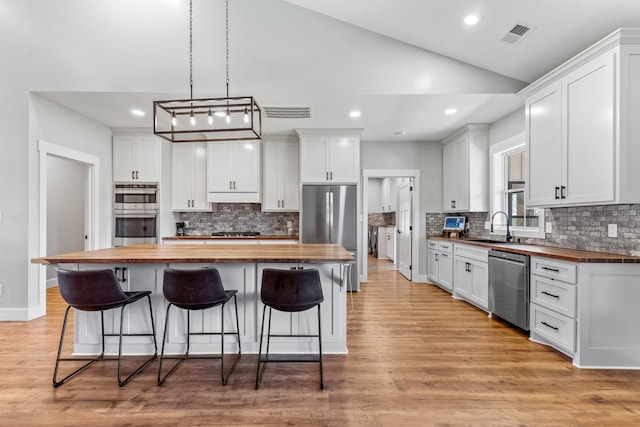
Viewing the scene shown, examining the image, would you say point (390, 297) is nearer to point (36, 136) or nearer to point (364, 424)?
point (364, 424)

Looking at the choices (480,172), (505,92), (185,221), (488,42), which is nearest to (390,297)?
(480,172)

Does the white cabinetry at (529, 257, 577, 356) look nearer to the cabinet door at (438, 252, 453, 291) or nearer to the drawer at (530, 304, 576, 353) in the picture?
the drawer at (530, 304, 576, 353)

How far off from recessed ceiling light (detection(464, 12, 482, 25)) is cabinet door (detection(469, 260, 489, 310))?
8.48ft

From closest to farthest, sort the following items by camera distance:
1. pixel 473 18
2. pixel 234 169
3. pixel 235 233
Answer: pixel 473 18 → pixel 234 169 → pixel 235 233

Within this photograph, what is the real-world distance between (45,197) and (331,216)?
3.66 m

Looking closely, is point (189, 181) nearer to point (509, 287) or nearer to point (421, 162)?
point (421, 162)

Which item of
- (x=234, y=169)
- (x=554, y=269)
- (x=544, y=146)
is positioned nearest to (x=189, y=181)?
(x=234, y=169)

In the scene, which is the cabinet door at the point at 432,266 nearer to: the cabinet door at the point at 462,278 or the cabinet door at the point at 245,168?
the cabinet door at the point at 462,278

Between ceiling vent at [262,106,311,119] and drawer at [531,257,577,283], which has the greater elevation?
ceiling vent at [262,106,311,119]

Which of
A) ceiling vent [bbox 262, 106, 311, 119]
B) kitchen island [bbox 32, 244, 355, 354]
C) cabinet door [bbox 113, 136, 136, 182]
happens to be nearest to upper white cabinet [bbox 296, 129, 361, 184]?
ceiling vent [bbox 262, 106, 311, 119]

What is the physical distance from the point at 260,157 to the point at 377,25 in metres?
2.73

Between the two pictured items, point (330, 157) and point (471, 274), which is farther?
point (330, 157)

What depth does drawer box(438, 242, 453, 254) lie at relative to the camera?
469 cm

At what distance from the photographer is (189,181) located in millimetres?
5359
